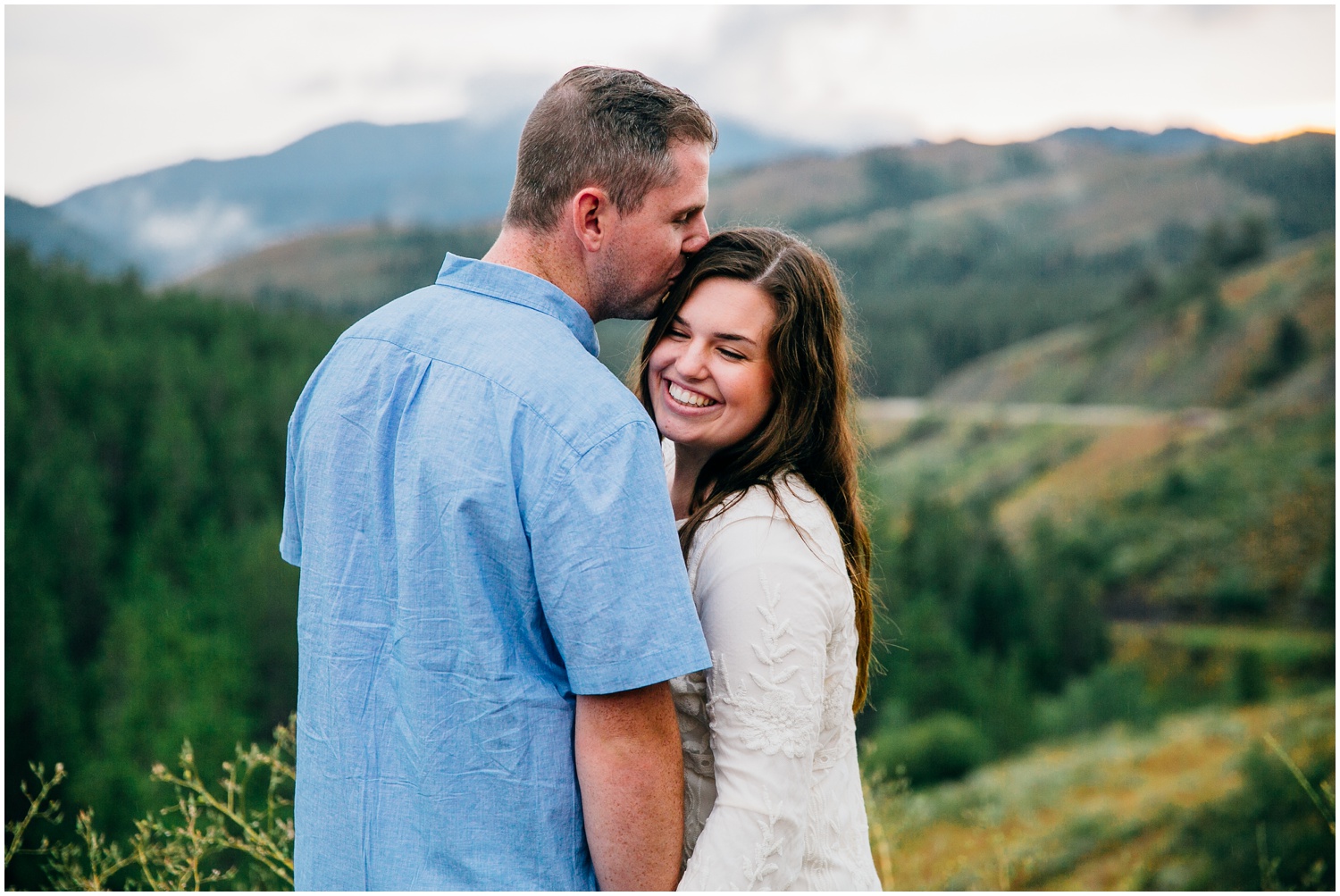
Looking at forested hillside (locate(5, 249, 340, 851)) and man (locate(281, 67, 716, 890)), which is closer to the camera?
man (locate(281, 67, 716, 890))

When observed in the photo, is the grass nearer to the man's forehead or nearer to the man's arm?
the man's arm

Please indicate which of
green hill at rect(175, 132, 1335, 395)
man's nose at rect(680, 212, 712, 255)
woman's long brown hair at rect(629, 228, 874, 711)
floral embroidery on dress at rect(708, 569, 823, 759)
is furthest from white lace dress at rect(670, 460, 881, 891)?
green hill at rect(175, 132, 1335, 395)

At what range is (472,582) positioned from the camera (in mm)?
1079

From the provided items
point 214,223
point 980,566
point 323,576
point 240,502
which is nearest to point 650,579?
point 323,576

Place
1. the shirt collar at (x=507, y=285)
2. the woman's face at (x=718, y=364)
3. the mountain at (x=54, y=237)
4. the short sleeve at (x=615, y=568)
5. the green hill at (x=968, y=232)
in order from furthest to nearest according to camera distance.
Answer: the green hill at (x=968, y=232)
the mountain at (x=54, y=237)
the woman's face at (x=718, y=364)
the shirt collar at (x=507, y=285)
the short sleeve at (x=615, y=568)

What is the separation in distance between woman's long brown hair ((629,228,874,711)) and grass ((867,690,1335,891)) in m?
5.35

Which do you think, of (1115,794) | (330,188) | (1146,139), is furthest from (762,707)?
(1146,139)

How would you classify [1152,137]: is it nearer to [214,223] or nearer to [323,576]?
[214,223]

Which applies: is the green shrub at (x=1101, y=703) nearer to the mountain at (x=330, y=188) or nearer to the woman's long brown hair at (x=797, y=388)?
the mountain at (x=330, y=188)

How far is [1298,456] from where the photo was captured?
1055cm

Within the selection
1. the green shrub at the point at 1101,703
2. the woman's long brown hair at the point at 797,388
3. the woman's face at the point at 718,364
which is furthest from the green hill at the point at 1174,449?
the woman's face at the point at 718,364

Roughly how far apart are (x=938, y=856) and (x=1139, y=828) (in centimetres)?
217

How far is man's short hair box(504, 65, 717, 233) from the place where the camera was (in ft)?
4.08

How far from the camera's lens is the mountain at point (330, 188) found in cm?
1116
